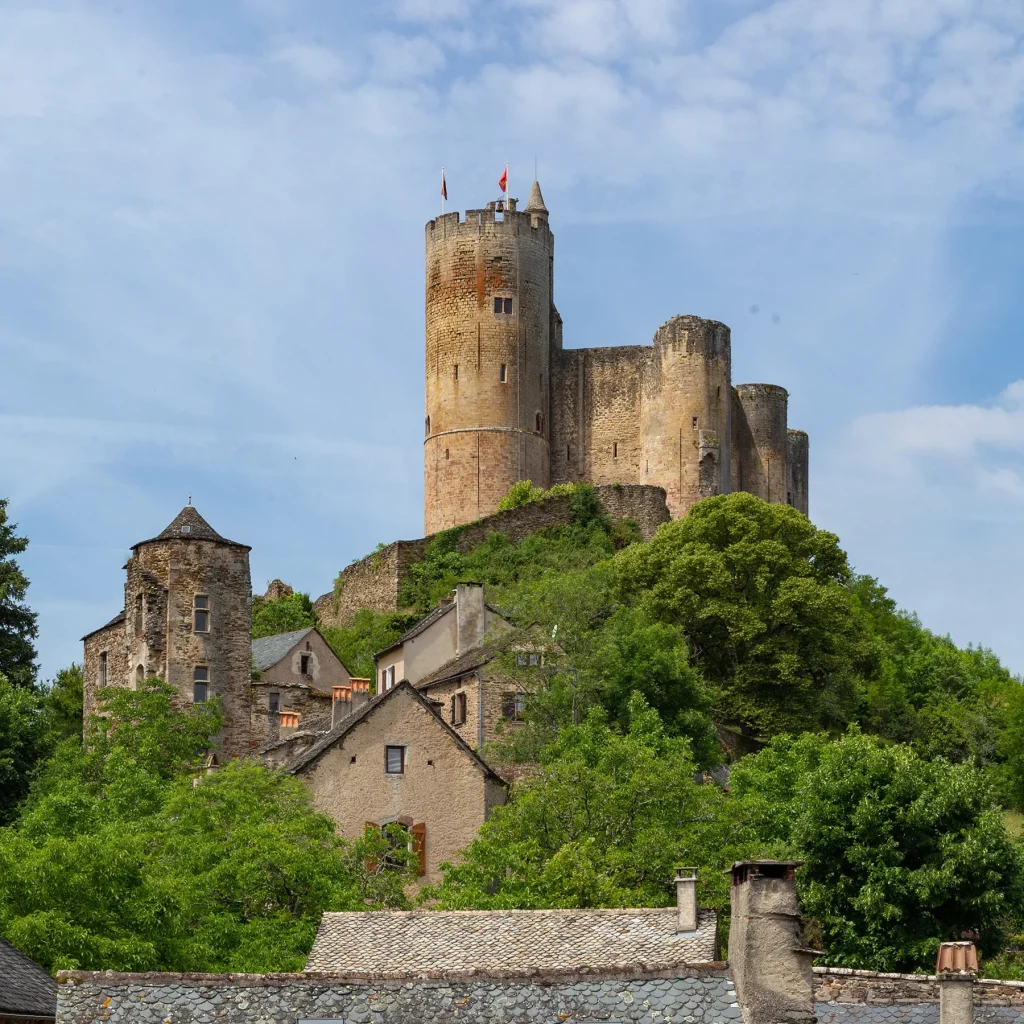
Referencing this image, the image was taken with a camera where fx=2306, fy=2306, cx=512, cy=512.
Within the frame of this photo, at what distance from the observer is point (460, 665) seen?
189 ft

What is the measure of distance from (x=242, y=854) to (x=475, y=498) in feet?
163

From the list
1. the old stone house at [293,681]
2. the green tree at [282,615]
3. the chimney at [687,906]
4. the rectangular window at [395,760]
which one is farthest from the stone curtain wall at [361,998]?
the green tree at [282,615]

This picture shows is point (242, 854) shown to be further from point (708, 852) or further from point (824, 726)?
point (824, 726)

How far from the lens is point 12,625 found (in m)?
73.8

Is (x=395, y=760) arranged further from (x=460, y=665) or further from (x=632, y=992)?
(x=632, y=992)

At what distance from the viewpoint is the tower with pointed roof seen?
59.0 m

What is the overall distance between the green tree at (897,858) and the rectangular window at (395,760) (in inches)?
284

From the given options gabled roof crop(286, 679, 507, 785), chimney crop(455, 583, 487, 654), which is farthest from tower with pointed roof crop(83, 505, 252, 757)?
gabled roof crop(286, 679, 507, 785)

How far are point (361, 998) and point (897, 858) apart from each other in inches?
810

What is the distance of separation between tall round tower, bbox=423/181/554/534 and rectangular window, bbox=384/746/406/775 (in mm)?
41003

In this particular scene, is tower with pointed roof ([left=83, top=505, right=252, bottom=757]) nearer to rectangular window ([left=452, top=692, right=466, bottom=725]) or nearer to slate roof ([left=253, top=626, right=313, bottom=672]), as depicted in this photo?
slate roof ([left=253, top=626, right=313, bottom=672])

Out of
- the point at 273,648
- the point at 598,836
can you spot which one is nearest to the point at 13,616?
the point at 273,648

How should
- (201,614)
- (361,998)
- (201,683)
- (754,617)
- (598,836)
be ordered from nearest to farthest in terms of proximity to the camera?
(361,998) → (598,836) → (201,683) → (201,614) → (754,617)

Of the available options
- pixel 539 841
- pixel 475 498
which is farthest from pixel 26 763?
pixel 475 498
